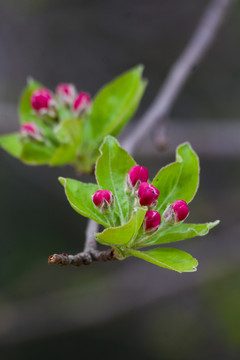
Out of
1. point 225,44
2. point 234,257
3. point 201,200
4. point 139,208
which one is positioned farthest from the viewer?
point 225,44

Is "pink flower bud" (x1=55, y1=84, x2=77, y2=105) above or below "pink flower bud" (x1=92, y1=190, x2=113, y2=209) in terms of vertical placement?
above

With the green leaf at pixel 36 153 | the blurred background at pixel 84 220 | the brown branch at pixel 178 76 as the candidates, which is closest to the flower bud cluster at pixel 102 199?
the brown branch at pixel 178 76

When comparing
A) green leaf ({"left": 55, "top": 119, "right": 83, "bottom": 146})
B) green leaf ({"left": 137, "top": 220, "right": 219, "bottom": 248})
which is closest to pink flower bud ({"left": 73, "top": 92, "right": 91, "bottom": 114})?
green leaf ({"left": 55, "top": 119, "right": 83, "bottom": 146})

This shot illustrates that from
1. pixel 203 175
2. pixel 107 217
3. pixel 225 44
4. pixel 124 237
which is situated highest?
pixel 225 44

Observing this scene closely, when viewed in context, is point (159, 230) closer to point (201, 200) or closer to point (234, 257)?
point (234, 257)

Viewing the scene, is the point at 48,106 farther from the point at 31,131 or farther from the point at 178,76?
the point at 178,76

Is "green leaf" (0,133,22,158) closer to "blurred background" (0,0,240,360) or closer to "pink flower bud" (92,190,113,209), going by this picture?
"pink flower bud" (92,190,113,209)

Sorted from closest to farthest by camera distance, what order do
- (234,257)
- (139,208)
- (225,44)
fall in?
1. (139,208)
2. (234,257)
3. (225,44)

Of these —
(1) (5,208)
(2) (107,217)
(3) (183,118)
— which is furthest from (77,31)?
(2) (107,217)
